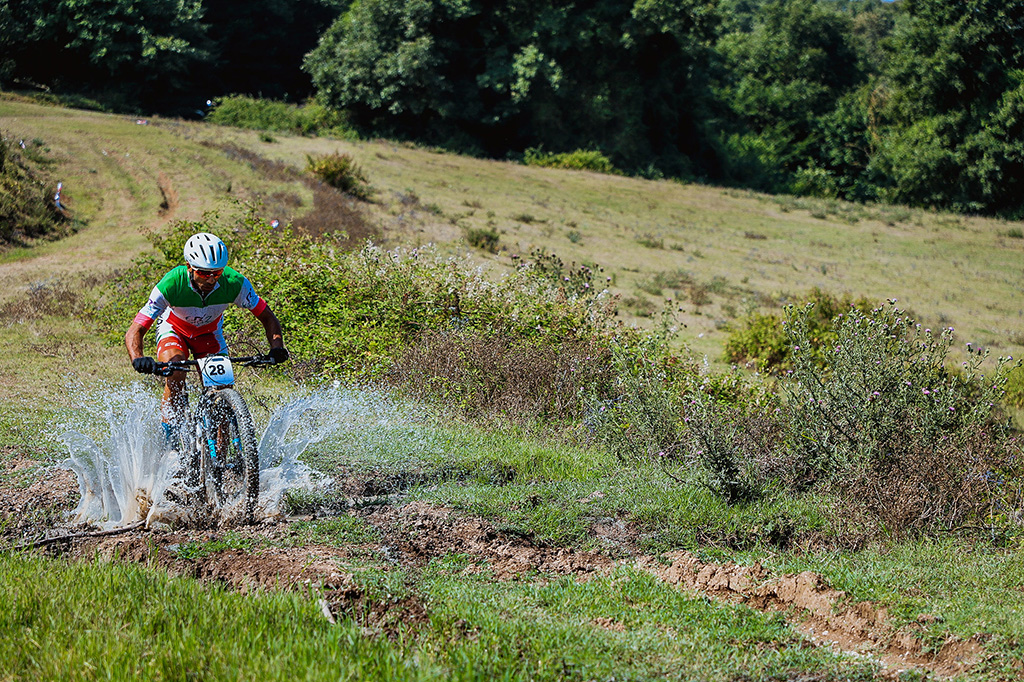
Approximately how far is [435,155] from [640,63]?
1589 centimetres

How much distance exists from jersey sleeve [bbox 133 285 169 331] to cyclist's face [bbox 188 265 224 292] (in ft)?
0.84

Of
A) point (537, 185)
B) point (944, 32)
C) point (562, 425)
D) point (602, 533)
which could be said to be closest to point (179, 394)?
point (602, 533)

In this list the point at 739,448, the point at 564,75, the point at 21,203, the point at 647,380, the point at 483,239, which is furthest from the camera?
the point at 564,75

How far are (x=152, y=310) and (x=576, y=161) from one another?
40.6m

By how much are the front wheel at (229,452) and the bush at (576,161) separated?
131ft

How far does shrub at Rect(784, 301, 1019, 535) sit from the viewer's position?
661cm

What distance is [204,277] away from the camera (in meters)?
6.00

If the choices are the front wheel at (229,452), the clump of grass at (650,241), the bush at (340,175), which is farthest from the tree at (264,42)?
the front wheel at (229,452)

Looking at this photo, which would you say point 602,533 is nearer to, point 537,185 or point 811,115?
point 537,185

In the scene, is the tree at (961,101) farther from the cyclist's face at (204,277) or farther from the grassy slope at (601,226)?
the cyclist's face at (204,277)

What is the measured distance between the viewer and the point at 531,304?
11523 millimetres

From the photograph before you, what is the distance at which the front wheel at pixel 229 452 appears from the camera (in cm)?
588

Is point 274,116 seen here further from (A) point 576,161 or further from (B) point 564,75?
(A) point 576,161

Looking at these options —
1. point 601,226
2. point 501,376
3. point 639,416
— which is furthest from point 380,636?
point 601,226
